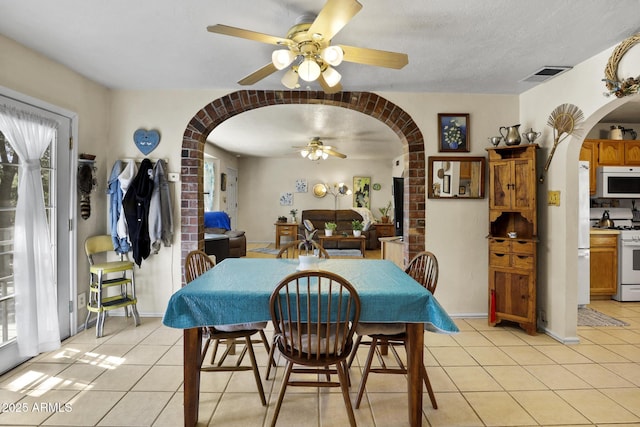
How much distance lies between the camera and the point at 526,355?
277 centimetres

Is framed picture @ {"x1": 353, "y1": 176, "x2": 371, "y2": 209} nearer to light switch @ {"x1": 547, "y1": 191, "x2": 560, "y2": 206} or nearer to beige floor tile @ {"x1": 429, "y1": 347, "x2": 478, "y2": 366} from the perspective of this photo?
light switch @ {"x1": 547, "y1": 191, "x2": 560, "y2": 206}

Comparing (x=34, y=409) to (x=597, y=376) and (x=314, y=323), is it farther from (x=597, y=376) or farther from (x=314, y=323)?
(x=597, y=376)

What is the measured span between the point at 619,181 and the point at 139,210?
564 cm

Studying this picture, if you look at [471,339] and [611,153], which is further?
[611,153]

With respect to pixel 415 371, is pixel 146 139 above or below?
above

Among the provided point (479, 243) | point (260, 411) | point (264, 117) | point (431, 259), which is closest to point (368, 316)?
point (431, 259)

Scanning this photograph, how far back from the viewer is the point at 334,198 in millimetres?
9531

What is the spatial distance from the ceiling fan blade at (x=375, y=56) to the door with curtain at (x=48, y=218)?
2.41 metres

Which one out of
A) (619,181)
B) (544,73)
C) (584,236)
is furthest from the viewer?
(619,181)

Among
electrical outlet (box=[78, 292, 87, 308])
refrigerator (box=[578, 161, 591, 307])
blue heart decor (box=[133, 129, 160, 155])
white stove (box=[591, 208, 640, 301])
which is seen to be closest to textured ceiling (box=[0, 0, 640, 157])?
blue heart decor (box=[133, 129, 160, 155])

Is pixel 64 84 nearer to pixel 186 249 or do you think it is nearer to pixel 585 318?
pixel 186 249

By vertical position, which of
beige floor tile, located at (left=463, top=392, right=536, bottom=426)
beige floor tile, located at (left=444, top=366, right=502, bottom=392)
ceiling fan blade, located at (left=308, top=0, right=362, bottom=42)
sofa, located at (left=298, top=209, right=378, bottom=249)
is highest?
ceiling fan blade, located at (left=308, top=0, right=362, bottom=42)


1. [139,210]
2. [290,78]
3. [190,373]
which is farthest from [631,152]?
[139,210]

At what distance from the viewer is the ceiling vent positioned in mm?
2912
